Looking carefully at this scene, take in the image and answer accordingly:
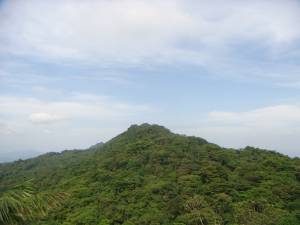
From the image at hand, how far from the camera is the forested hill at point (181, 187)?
90.2ft

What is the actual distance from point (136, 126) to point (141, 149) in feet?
69.0

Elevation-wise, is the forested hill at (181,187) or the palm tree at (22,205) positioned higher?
the palm tree at (22,205)

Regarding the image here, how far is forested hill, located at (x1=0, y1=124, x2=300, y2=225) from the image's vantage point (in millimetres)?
27484

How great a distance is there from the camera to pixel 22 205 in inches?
132

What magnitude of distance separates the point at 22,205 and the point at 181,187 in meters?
30.5

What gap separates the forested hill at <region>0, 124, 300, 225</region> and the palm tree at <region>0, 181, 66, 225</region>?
19266 millimetres

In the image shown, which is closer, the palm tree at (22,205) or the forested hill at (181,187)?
the palm tree at (22,205)

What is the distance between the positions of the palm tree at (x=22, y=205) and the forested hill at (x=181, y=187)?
63.2 feet

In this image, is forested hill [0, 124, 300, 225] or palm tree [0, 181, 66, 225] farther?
forested hill [0, 124, 300, 225]

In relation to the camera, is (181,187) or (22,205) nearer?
(22,205)

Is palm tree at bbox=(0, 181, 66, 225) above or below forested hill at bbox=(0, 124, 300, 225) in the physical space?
above

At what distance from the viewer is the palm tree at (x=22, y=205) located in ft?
10.9

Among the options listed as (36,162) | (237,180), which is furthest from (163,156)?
(36,162)

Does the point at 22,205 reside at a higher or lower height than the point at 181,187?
higher
